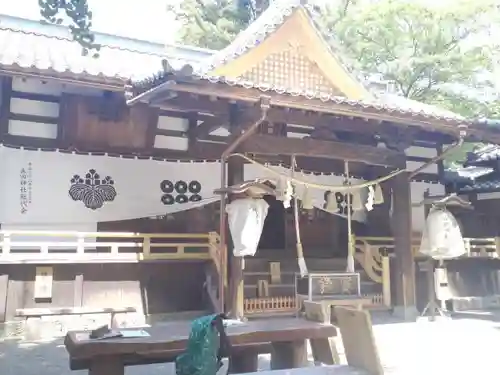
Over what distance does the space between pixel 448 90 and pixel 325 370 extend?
15.0 meters

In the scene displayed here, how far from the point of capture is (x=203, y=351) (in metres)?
3.55

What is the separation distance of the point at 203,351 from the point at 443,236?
719 cm

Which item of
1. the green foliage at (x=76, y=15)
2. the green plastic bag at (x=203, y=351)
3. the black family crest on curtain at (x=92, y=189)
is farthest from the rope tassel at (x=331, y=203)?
the green foliage at (x=76, y=15)

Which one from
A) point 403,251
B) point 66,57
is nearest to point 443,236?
point 403,251

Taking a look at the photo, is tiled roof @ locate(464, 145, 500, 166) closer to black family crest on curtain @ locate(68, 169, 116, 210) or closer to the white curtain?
the white curtain

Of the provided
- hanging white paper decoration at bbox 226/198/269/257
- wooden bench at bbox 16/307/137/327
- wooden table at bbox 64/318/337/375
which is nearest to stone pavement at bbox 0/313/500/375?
wooden bench at bbox 16/307/137/327

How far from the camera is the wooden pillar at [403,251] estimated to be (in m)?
9.74

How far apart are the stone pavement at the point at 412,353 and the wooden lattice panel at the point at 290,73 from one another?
179 inches

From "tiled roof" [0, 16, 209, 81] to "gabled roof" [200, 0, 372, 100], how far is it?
101 cm

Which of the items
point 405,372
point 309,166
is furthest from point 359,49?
point 405,372

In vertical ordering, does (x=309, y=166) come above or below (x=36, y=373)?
above

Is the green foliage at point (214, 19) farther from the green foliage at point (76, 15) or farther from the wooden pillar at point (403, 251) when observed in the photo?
the green foliage at point (76, 15)

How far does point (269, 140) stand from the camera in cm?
877

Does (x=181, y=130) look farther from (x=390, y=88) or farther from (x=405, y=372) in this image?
(x=390, y=88)
